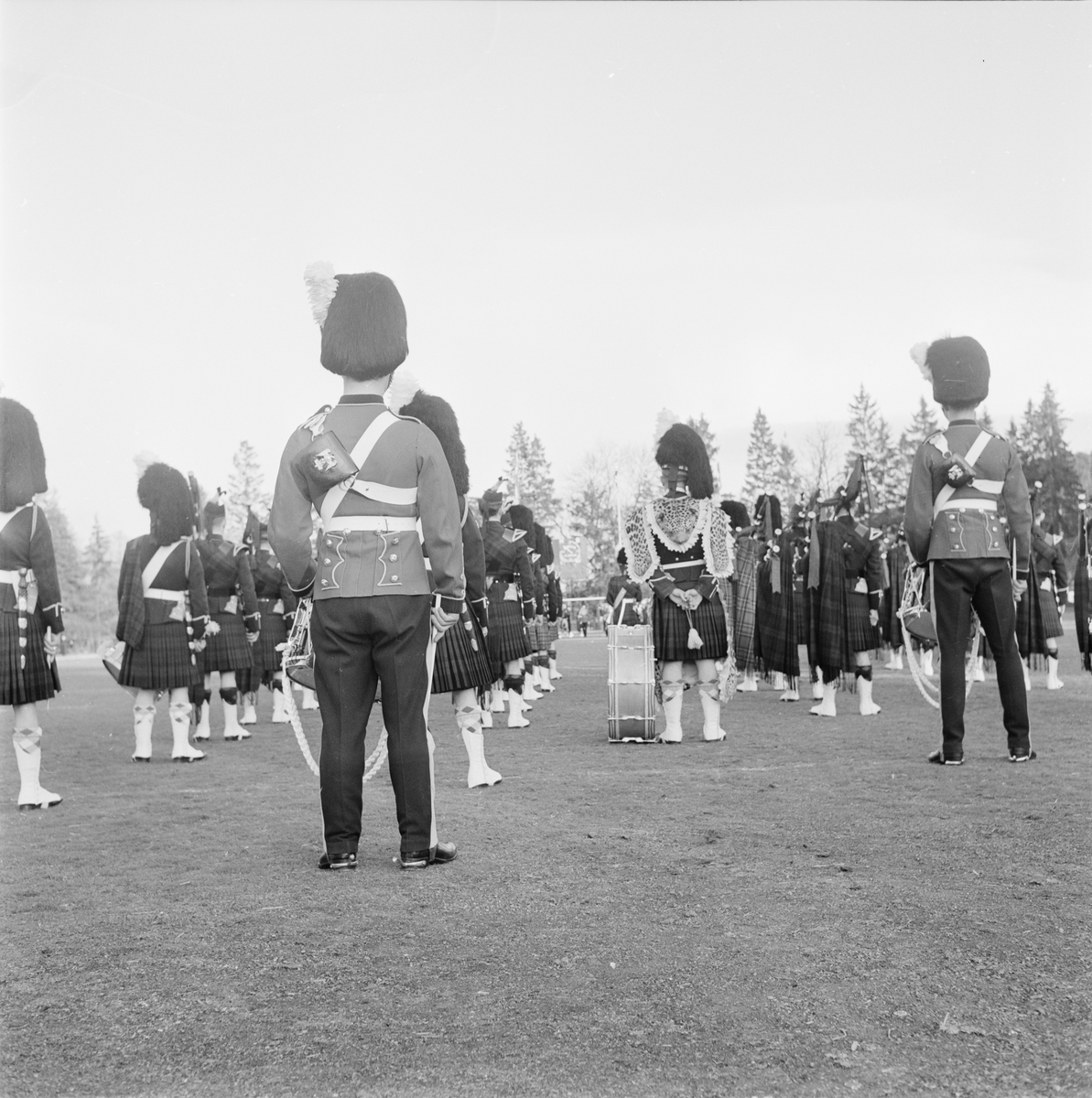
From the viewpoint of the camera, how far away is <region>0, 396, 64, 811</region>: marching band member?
7445 mm

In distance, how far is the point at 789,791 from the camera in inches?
273

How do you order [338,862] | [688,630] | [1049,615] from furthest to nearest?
[1049,615]
[688,630]
[338,862]

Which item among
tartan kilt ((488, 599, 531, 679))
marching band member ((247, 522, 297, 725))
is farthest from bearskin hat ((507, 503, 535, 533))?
marching band member ((247, 522, 297, 725))

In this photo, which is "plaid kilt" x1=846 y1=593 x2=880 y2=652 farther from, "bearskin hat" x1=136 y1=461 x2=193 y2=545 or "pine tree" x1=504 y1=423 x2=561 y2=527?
"pine tree" x1=504 y1=423 x2=561 y2=527

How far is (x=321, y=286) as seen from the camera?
222 inches

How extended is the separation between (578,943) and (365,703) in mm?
1802

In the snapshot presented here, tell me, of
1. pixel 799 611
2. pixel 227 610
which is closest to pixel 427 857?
pixel 227 610

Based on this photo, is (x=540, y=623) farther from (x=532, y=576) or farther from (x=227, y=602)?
(x=227, y=602)

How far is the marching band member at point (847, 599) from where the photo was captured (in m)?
12.1

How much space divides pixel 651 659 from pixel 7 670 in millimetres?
4719

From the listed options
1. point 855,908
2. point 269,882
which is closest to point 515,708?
point 269,882

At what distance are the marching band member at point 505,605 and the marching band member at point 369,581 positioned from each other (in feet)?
21.8

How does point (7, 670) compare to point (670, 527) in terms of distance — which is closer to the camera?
point (7, 670)

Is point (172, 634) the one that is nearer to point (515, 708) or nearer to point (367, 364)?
point (515, 708)
